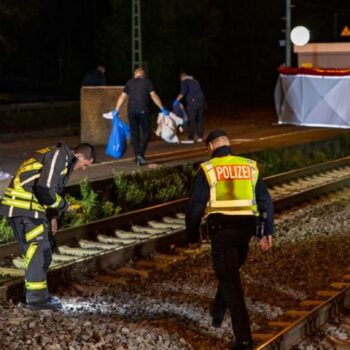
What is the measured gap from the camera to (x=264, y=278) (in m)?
10.6

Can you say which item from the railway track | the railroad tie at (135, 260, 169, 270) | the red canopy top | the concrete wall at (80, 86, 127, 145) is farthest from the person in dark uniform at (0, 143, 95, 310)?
the red canopy top

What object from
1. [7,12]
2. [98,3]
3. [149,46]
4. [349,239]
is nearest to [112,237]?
[349,239]

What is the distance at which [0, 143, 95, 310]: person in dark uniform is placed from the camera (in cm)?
804

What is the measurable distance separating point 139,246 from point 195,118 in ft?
39.6

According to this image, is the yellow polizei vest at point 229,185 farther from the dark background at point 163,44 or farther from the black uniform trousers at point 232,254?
the dark background at point 163,44

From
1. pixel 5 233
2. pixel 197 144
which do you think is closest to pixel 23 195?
pixel 5 233

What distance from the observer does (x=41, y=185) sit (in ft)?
26.3

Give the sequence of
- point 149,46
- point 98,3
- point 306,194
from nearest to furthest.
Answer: point 306,194
point 149,46
point 98,3

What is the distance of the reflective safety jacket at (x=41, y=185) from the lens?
8.03 m

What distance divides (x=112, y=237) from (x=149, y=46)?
1181 inches

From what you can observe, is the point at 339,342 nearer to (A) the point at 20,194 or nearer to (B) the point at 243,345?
(B) the point at 243,345

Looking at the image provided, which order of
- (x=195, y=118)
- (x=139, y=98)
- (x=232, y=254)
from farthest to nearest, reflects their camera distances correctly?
1. (x=195, y=118)
2. (x=139, y=98)
3. (x=232, y=254)

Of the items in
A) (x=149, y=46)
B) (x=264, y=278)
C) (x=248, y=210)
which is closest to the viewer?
(x=248, y=210)

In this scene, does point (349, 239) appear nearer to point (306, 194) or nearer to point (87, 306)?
point (306, 194)
